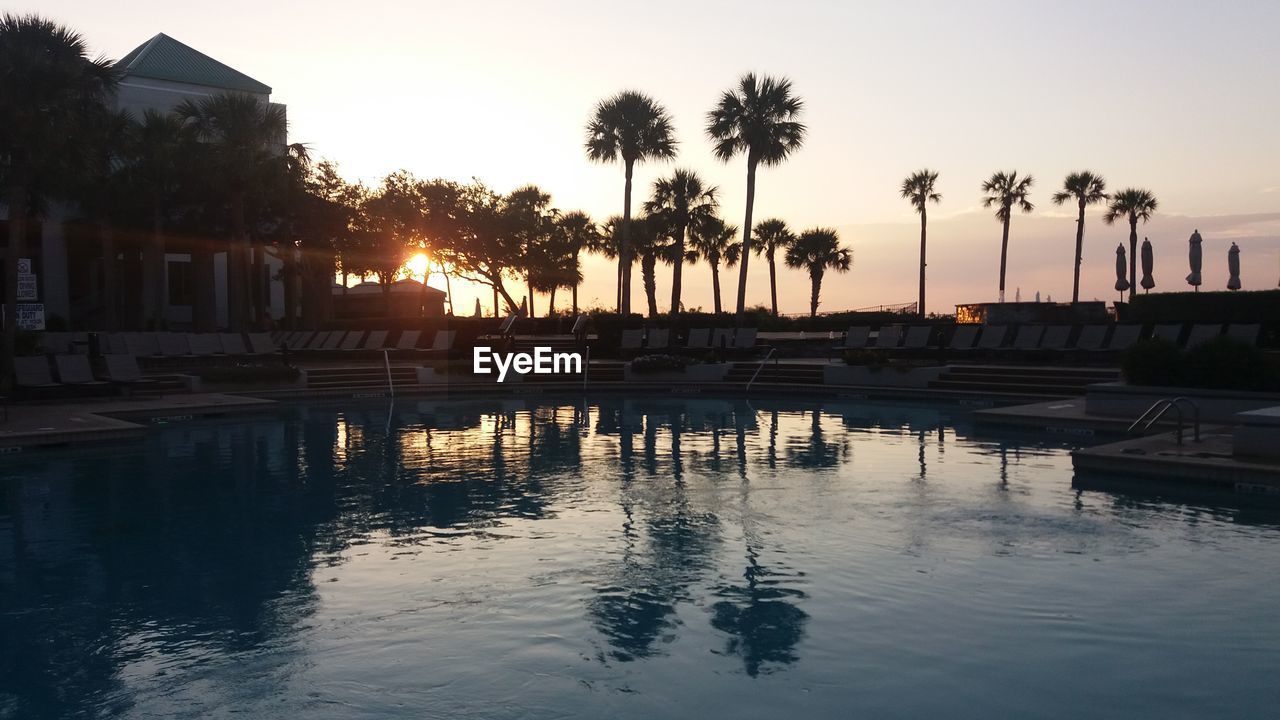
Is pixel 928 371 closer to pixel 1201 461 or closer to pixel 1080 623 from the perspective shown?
pixel 1201 461

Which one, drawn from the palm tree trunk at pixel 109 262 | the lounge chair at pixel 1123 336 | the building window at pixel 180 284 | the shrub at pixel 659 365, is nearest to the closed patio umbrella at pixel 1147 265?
the lounge chair at pixel 1123 336

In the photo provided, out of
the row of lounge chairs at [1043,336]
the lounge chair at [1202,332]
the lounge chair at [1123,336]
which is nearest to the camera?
the lounge chair at [1202,332]

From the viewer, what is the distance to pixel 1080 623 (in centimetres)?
609

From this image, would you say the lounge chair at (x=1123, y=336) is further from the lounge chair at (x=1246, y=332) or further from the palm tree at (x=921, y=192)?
the palm tree at (x=921, y=192)

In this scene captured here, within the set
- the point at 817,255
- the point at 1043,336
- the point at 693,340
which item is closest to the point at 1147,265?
the point at 1043,336

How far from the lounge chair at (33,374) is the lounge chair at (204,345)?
5933 millimetres

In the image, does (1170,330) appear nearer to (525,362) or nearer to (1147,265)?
(1147,265)

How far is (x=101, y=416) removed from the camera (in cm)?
1702

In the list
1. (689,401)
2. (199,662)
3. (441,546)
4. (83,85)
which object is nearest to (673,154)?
(689,401)

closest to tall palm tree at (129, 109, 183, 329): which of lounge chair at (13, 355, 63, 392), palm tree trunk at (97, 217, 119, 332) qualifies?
palm tree trunk at (97, 217, 119, 332)

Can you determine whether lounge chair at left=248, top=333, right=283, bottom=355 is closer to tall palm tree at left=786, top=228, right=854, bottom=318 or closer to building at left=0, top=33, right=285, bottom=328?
building at left=0, top=33, right=285, bottom=328

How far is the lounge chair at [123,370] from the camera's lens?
68.4 feet

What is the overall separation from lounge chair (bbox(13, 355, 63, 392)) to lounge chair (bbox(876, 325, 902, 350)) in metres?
23.0

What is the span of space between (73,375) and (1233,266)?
31813mm
